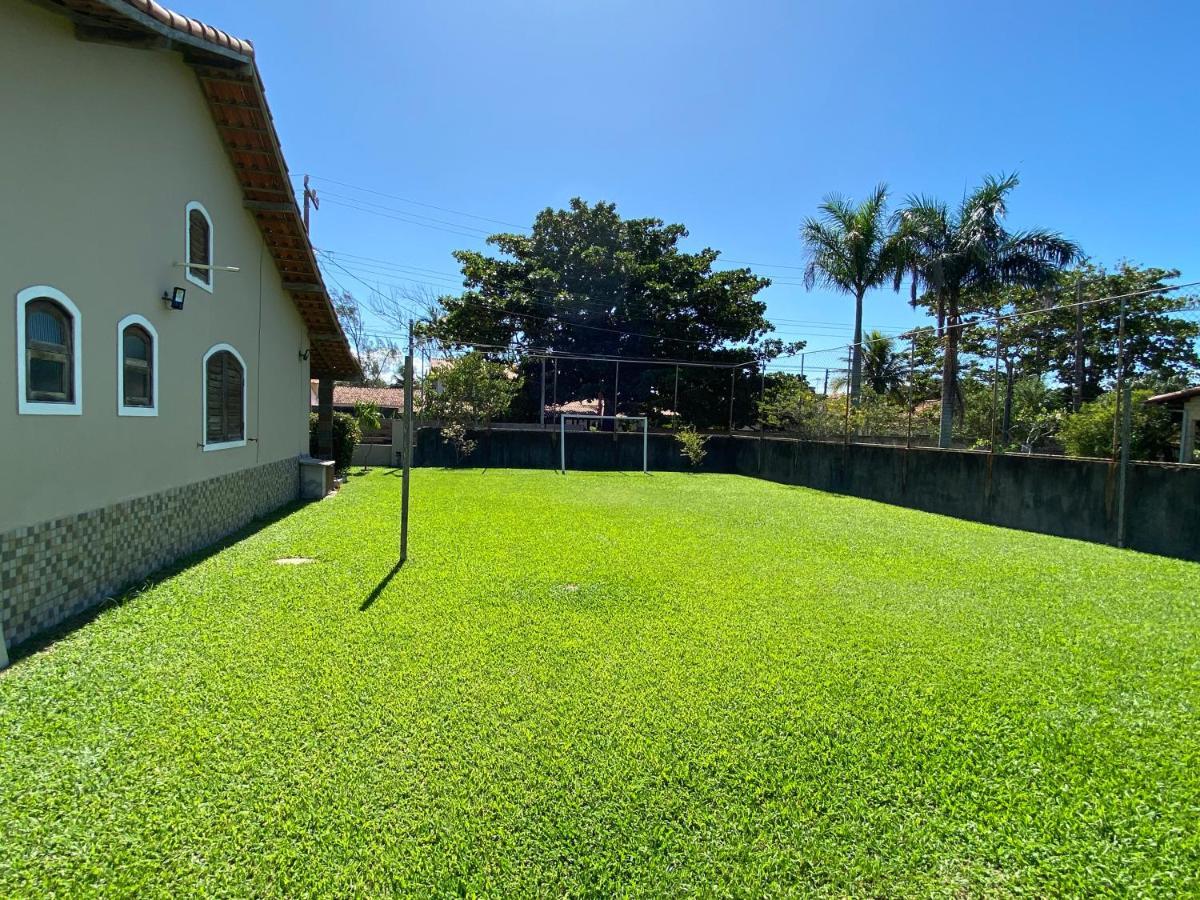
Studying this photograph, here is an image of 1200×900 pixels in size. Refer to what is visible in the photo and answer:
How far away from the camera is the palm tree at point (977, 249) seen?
1675 centimetres

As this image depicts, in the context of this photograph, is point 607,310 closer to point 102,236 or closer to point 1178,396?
point 1178,396

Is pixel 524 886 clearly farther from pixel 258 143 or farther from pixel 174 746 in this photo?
pixel 258 143

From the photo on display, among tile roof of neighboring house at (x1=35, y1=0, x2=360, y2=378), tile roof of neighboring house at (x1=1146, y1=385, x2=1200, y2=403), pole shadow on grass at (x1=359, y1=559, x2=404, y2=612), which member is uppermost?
tile roof of neighboring house at (x1=35, y1=0, x2=360, y2=378)

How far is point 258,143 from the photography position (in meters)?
7.37

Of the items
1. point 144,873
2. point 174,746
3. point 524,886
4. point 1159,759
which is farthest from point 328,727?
point 1159,759

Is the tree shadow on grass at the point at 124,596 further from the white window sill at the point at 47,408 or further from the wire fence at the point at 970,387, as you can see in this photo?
the wire fence at the point at 970,387

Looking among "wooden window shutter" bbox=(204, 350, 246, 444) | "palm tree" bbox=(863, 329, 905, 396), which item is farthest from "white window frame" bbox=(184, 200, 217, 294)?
"palm tree" bbox=(863, 329, 905, 396)

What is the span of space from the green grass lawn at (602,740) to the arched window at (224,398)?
7.68ft

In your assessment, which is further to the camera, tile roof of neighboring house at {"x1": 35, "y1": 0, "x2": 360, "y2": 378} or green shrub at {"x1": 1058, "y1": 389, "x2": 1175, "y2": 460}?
green shrub at {"x1": 1058, "y1": 389, "x2": 1175, "y2": 460}

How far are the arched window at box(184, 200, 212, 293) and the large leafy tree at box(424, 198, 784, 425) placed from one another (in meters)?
16.9

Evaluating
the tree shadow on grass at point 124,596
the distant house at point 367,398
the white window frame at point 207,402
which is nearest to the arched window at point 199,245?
the white window frame at point 207,402

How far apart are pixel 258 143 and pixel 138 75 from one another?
85.0 inches

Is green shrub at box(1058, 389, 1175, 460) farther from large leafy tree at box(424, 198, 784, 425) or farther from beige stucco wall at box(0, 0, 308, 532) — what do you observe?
large leafy tree at box(424, 198, 784, 425)

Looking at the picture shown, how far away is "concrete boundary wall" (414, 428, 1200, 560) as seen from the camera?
25.9ft
